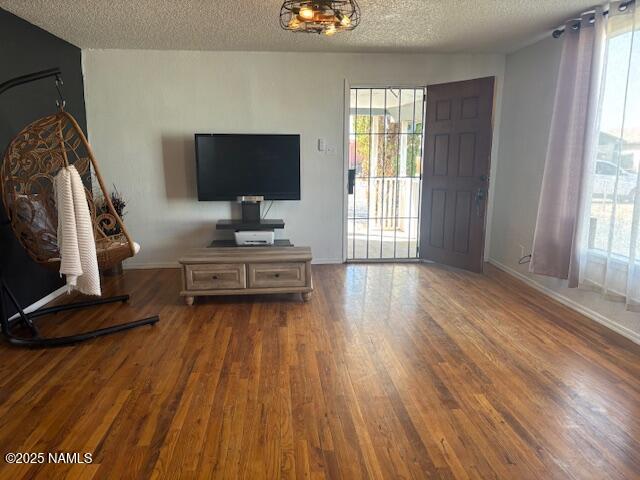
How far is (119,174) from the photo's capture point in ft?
14.9

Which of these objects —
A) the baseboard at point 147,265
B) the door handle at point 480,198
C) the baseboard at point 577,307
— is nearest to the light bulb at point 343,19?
the door handle at point 480,198

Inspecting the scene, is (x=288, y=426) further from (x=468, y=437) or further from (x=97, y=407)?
(x=97, y=407)

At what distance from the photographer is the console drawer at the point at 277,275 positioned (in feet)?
11.6

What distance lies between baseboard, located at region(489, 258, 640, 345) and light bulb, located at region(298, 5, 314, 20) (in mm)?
2890

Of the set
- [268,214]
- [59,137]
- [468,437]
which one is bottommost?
[468,437]

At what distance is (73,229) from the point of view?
8.28ft

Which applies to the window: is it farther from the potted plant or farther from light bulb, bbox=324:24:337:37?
the potted plant

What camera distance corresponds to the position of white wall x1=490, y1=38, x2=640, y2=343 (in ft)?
12.2

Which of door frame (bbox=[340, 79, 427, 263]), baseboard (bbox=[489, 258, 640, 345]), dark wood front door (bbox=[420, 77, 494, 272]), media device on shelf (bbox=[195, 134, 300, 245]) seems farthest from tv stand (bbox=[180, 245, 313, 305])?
baseboard (bbox=[489, 258, 640, 345])

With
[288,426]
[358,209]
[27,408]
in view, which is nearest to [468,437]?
[288,426]

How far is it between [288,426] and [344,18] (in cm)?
222

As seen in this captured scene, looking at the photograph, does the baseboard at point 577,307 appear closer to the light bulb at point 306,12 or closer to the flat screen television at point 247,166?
the flat screen television at point 247,166

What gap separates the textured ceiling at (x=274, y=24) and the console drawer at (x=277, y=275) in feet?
6.48

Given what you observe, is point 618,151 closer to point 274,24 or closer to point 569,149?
point 569,149
